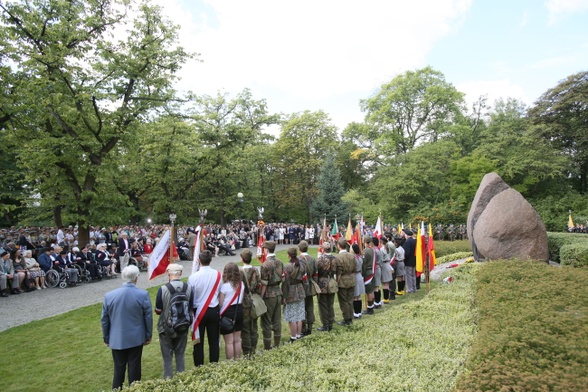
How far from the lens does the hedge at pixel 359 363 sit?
4562 mm

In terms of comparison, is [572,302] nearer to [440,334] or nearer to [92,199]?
[440,334]

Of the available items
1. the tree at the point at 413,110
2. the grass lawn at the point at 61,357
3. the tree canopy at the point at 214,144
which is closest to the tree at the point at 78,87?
the tree canopy at the point at 214,144

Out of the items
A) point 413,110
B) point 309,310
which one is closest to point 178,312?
point 309,310

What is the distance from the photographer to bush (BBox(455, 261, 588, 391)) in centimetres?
362

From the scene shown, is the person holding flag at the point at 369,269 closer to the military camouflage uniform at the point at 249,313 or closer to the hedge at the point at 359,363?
the hedge at the point at 359,363

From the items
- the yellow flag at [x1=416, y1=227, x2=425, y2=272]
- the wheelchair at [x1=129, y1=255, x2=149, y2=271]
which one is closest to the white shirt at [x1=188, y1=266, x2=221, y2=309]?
the yellow flag at [x1=416, y1=227, x2=425, y2=272]

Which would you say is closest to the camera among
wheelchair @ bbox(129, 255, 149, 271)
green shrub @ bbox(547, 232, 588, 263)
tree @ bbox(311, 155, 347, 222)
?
green shrub @ bbox(547, 232, 588, 263)

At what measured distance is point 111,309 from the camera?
518 cm

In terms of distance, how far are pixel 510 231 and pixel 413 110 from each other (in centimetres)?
2725

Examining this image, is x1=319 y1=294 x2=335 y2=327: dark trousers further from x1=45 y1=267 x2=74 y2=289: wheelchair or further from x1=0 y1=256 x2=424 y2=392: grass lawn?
x1=45 y1=267 x2=74 y2=289: wheelchair

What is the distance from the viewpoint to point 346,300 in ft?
26.9

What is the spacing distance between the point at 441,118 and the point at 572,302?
33.8 m

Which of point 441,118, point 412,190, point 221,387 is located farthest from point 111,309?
point 441,118

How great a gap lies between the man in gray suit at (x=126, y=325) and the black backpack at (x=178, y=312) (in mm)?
302
